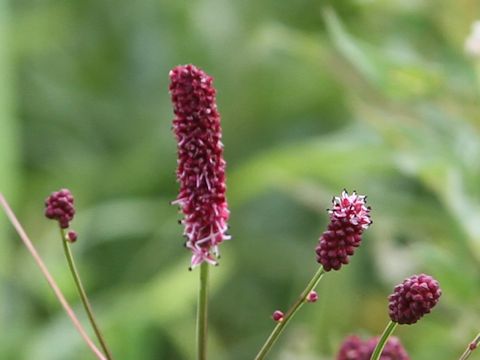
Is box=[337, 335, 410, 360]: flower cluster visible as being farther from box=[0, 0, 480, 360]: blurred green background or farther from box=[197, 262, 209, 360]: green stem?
box=[0, 0, 480, 360]: blurred green background

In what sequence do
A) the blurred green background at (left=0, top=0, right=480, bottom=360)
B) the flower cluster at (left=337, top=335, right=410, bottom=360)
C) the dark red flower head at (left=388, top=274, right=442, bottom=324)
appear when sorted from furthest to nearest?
the blurred green background at (left=0, top=0, right=480, bottom=360)
the flower cluster at (left=337, top=335, right=410, bottom=360)
the dark red flower head at (left=388, top=274, right=442, bottom=324)

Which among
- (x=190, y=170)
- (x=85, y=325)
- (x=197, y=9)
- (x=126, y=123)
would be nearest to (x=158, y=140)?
(x=126, y=123)

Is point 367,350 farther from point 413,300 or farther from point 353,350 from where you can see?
point 413,300

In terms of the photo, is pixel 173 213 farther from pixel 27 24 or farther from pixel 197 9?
pixel 27 24

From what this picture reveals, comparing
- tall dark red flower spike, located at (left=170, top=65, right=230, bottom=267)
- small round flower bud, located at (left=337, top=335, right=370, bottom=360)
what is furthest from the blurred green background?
tall dark red flower spike, located at (left=170, top=65, right=230, bottom=267)

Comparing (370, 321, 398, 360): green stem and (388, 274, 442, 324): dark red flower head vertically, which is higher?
(388, 274, 442, 324): dark red flower head

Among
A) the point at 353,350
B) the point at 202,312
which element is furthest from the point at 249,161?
the point at 202,312
